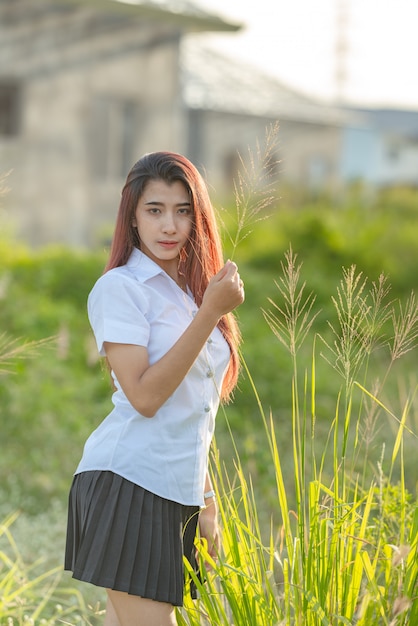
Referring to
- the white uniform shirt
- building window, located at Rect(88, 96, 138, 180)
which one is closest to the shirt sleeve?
Answer: the white uniform shirt

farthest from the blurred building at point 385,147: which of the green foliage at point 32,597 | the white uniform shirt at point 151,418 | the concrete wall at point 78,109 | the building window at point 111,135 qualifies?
the white uniform shirt at point 151,418

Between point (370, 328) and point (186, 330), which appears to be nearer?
point (186, 330)

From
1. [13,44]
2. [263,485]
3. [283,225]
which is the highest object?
[13,44]

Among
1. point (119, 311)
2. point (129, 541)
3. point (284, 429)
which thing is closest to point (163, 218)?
point (119, 311)

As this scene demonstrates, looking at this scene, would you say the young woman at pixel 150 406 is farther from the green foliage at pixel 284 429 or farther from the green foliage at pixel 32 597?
the green foliage at pixel 32 597

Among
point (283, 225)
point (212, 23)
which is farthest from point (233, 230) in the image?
point (212, 23)

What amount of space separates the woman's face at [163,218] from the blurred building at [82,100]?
12.4 m

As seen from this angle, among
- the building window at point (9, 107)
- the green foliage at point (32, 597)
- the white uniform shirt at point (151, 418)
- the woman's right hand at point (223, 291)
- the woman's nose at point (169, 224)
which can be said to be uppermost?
the building window at point (9, 107)

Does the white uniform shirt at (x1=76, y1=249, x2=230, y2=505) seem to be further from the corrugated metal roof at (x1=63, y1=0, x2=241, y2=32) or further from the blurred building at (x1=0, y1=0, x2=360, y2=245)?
the corrugated metal roof at (x1=63, y1=0, x2=241, y2=32)

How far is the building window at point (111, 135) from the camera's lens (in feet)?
55.7

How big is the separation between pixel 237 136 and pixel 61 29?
38.9ft

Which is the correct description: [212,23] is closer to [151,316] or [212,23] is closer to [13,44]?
[13,44]

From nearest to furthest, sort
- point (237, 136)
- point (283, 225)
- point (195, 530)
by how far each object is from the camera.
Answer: point (195, 530)
point (283, 225)
point (237, 136)

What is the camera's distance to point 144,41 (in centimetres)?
1725
